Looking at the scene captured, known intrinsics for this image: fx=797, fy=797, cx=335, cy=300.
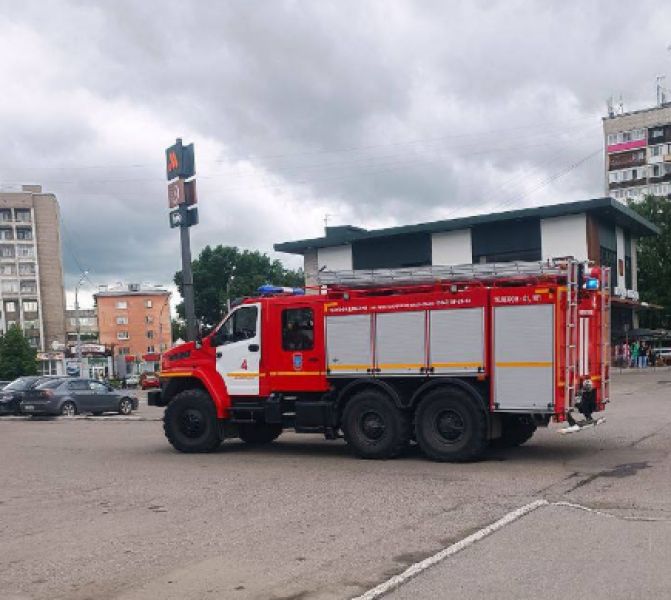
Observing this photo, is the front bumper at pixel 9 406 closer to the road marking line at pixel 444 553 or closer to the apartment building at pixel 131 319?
the road marking line at pixel 444 553

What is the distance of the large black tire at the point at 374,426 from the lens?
1200cm

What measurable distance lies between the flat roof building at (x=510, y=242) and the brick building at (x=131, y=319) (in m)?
72.5

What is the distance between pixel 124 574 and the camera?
6191mm

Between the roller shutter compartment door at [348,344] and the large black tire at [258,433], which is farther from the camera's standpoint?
the large black tire at [258,433]

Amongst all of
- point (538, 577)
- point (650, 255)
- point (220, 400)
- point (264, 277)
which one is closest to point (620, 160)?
point (650, 255)

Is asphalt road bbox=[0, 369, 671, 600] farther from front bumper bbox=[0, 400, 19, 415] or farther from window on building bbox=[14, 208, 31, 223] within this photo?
window on building bbox=[14, 208, 31, 223]

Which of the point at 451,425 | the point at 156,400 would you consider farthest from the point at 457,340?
the point at 156,400

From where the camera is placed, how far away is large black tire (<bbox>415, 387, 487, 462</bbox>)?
11.3 m

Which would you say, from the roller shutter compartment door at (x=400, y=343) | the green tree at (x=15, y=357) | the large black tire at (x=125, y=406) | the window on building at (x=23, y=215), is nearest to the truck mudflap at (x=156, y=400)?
the roller shutter compartment door at (x=400, y=343)

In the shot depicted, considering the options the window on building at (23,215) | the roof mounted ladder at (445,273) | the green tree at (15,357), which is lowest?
the green tree at (15,357)

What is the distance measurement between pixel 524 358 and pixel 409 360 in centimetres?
174

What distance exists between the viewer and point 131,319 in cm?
11994

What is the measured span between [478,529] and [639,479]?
11.1ft

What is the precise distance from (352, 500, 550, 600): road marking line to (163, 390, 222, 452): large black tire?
6.82 meters
